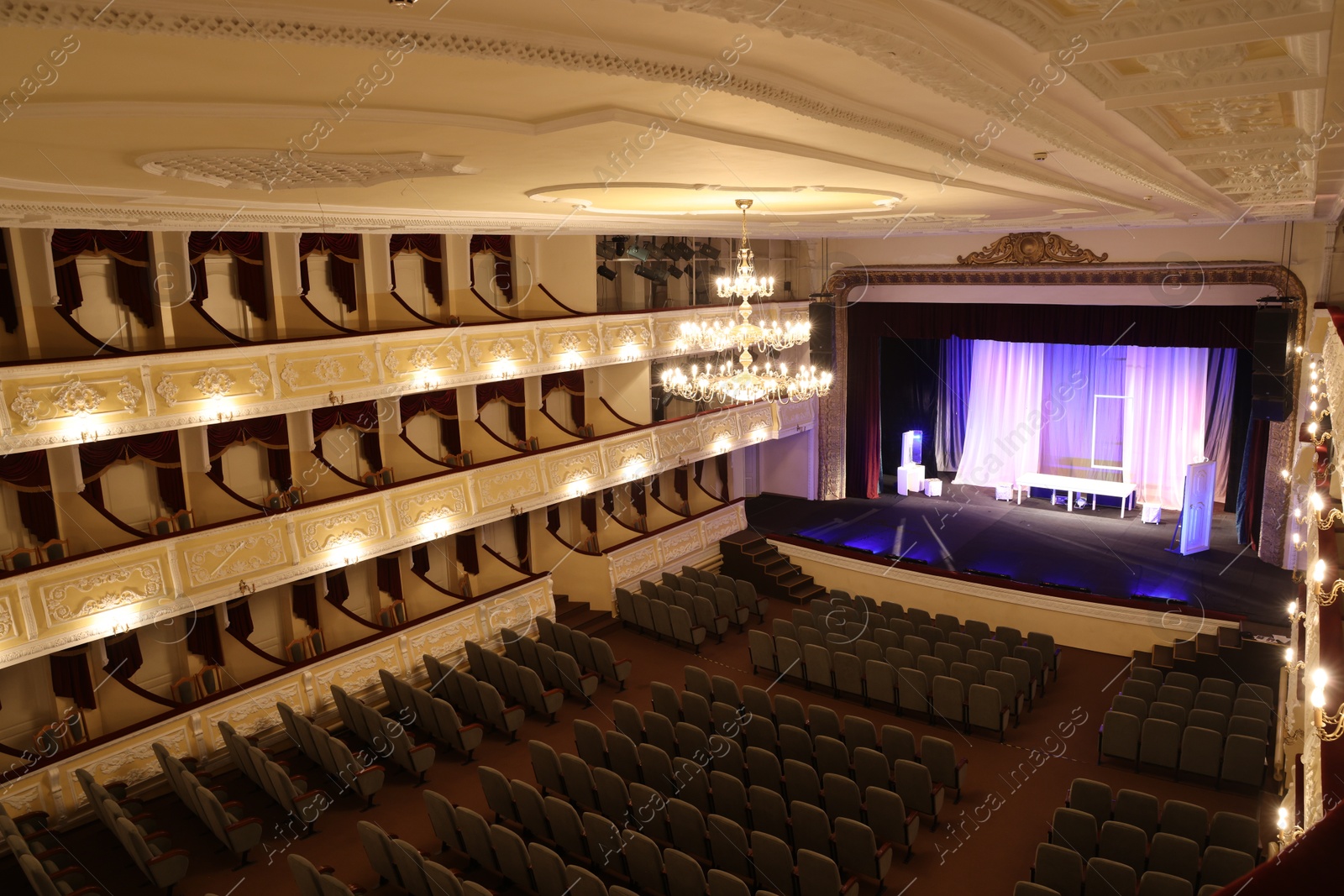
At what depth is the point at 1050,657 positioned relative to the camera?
37.7ft

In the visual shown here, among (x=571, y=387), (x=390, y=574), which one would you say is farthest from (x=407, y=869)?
(x=571, y=387)

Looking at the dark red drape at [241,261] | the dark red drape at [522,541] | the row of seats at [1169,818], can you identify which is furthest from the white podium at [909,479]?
the dark red drape at [241,261]

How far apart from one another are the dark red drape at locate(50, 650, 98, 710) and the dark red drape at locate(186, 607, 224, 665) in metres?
1.12

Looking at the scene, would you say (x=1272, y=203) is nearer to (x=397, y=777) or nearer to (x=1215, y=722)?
(x=1215, y=722)

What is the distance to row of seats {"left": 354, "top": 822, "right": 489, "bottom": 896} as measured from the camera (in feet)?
22.0

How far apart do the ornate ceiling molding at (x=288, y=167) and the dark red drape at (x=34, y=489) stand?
5029mm

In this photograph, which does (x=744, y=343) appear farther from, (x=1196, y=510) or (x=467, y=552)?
(x=1196, y=510)

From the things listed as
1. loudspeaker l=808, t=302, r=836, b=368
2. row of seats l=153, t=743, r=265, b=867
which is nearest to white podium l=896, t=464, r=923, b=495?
loudspeaker l=808, t=302, r=836, b=368

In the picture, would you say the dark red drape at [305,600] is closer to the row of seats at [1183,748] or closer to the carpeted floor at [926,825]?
the carpeted floor at [926,825]

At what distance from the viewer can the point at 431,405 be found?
12625mm

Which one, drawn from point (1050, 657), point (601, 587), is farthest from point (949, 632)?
point (601, 587)

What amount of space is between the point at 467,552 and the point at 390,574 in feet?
4.09

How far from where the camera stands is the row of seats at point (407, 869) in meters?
6.70

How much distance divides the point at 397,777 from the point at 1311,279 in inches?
573
